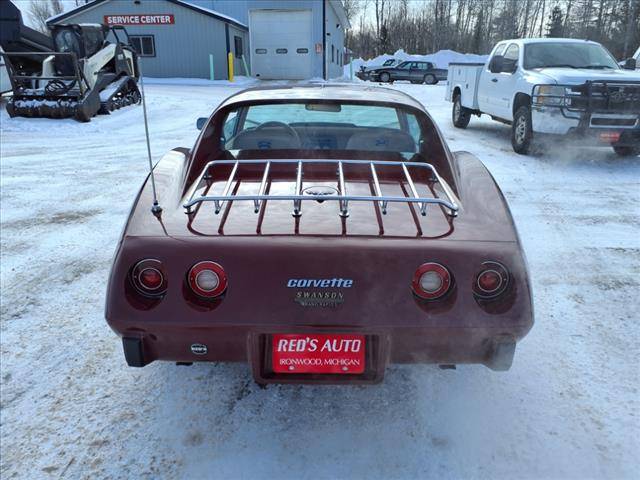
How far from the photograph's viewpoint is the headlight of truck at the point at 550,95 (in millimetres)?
7195

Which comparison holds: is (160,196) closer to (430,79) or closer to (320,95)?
(320,95)

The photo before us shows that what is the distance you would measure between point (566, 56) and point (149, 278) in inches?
348

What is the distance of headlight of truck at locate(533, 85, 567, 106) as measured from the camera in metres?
7.20

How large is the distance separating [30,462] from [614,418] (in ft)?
8.62

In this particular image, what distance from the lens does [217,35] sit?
1028 inches

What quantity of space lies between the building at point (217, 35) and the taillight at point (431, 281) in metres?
25.8

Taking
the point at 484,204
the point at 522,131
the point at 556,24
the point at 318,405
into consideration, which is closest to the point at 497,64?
the point at 522,131

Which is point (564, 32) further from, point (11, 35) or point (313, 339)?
point (313, 339)

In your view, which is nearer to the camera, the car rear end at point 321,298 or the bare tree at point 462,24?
the car rear end at point 321,298

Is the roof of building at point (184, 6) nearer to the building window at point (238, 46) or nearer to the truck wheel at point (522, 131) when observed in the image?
the building window at point (238, 46)

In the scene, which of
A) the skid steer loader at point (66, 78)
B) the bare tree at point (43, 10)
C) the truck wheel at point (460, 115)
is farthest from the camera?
the bare tree at point (43, 10)

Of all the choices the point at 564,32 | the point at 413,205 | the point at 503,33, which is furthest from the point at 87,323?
the point at 503,33

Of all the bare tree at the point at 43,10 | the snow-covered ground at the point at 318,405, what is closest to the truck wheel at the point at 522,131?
the snow-covered ground at the point at 318,405

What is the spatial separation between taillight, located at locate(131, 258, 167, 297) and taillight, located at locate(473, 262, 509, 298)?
130 centimetres
